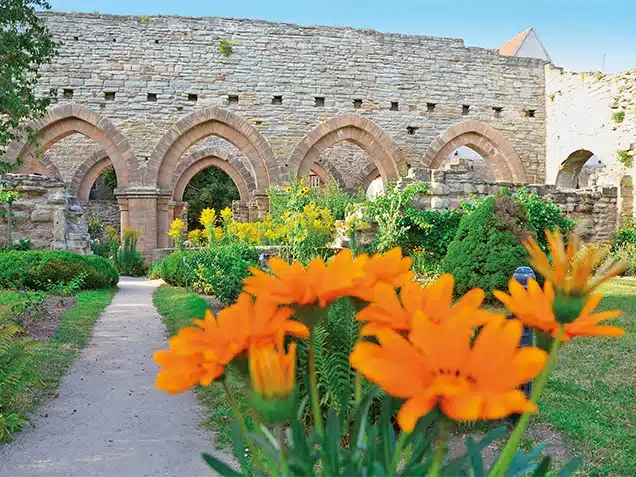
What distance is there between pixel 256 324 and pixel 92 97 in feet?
56.5

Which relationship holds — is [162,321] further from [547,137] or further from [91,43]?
[547,137]

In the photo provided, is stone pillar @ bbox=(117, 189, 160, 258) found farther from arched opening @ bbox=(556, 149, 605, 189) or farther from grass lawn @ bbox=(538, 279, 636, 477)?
grass lawn @ bbox=(538, 279, 636, 477)

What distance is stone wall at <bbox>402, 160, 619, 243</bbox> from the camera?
33.8 ft

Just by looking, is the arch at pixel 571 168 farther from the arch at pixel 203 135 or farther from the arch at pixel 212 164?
the arch at pixel 212 164

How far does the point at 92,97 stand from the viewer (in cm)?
1638

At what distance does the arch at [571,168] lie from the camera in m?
17.7

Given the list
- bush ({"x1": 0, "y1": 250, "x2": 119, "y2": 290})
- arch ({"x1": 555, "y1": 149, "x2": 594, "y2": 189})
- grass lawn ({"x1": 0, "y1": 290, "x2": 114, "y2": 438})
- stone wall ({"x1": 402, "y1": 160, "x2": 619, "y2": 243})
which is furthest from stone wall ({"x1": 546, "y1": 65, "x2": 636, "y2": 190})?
grass lawn ({"x1": 0, "y1": 290, "x2": 114, "y2": 438})

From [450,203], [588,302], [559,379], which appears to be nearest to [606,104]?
[450,203]

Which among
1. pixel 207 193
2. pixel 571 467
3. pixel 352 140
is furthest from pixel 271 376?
pixel 207 193

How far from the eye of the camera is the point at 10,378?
11.8ft

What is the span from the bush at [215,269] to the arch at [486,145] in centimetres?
950

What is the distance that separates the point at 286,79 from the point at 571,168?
919 cm

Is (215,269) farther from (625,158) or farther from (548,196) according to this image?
(625,158)

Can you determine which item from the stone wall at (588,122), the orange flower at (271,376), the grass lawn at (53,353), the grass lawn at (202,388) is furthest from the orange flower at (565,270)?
the stone wall at (588,122)
